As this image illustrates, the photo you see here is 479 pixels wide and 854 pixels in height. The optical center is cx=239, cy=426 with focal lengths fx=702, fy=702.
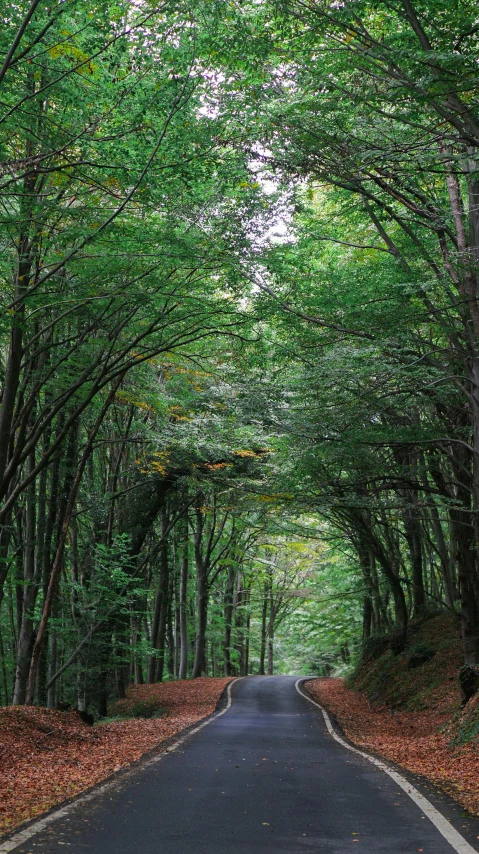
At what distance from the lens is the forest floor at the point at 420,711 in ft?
31.4

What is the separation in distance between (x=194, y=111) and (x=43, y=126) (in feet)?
6.84

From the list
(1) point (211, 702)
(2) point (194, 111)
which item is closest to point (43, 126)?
(2) point (194, 111)

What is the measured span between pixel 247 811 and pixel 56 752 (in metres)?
4.73

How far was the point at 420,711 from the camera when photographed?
15945mm

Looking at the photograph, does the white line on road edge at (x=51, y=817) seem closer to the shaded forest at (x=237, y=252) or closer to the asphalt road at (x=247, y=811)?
the asphalt road at (x=247, y=811)

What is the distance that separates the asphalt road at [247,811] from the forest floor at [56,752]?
0.49 meters

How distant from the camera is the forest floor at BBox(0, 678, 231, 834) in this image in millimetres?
6762

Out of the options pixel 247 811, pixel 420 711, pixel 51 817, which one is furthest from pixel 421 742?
pixel 51 817

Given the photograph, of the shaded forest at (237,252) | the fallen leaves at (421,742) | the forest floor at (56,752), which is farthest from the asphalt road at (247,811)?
the shaded forest at (237,252)

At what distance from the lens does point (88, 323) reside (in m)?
11.9

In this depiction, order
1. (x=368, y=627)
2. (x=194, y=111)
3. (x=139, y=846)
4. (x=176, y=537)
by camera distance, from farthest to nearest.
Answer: (x=368, y=627)
(x=176, y=537)
(x=194, y=111)
(x=139, y=846)

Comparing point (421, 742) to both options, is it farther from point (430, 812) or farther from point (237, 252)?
point (237, 252)

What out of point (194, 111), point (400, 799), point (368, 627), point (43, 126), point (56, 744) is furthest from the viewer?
point (368, 627)

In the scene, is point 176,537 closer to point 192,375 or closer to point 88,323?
point 192,375
